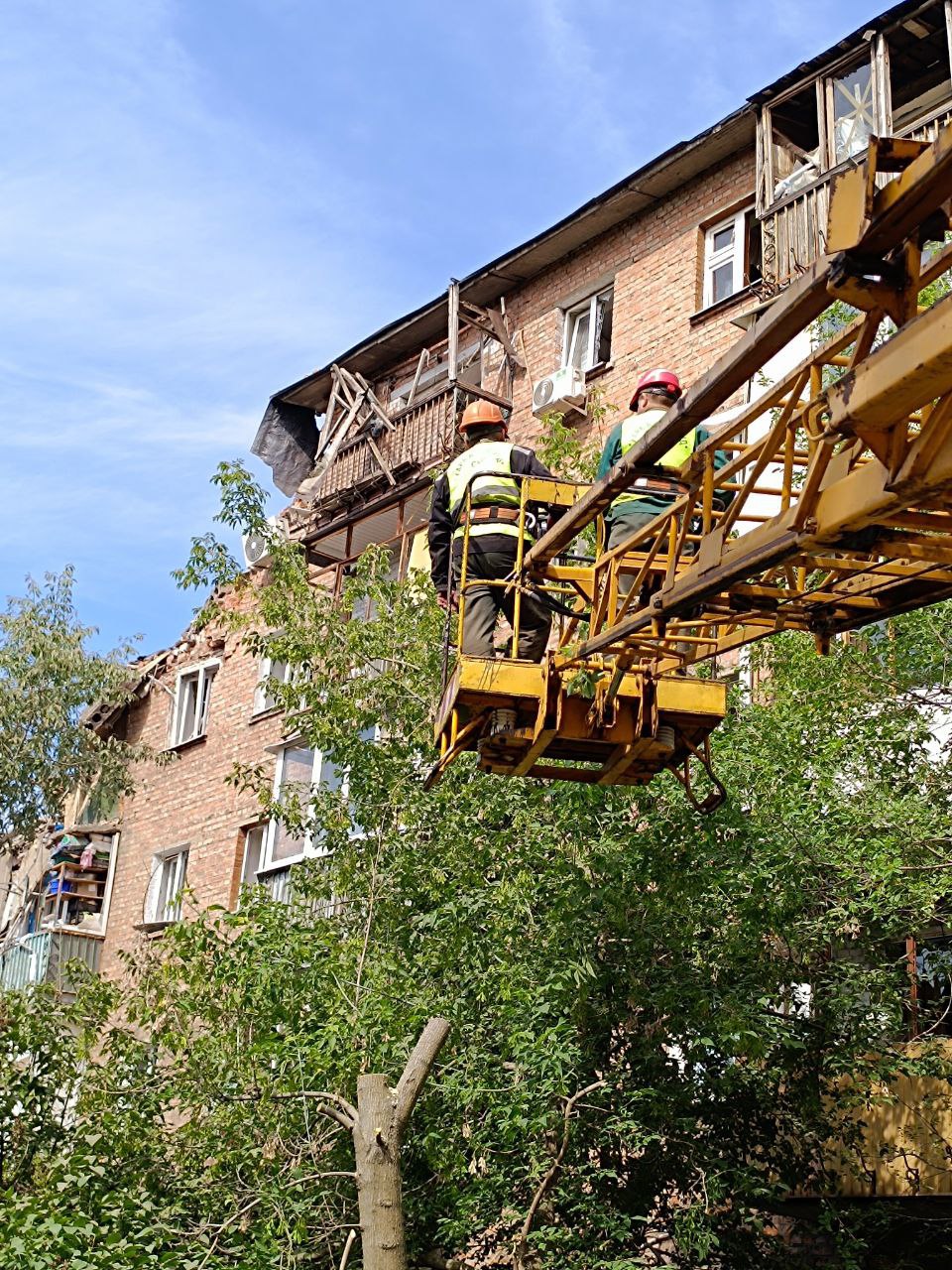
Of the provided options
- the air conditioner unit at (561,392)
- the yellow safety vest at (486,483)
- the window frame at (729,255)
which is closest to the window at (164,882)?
the air conditioner unit at (561,392)

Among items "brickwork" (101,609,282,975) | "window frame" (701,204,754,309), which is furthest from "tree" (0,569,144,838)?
"window frame" (701,204,754,309)

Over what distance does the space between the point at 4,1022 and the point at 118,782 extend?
37.6ft

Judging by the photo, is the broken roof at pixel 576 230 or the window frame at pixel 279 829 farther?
the window frame at pixel 279 829

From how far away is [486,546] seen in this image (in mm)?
9336

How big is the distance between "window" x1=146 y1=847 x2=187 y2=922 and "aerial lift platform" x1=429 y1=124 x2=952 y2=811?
15.7 metres

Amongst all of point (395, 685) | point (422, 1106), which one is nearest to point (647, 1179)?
point (422, 1106)

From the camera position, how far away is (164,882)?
82.6 ft

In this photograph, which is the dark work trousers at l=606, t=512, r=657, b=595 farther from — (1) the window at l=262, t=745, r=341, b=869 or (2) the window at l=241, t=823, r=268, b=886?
(2) the window at l=241, t=823, r=268, b=886

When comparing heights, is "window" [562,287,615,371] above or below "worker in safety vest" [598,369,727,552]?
above

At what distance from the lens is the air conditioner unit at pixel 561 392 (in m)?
19.0

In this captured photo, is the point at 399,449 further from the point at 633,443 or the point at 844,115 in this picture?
the point at 633,443

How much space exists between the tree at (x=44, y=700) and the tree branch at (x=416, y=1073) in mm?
14866

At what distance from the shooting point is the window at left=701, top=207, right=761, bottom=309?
709 inches

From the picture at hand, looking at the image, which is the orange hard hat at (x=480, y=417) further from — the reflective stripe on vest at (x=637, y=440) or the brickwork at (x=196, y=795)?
the brickwork at (x=196, y=795)
